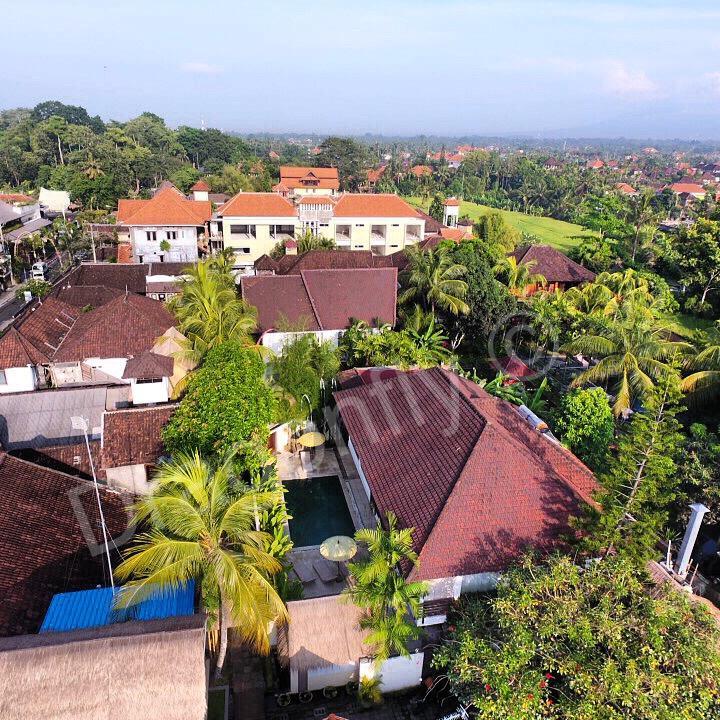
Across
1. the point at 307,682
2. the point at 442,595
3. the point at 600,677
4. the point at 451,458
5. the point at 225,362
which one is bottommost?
the point at 307,682

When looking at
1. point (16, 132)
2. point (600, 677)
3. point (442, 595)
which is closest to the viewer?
point (600, 677)

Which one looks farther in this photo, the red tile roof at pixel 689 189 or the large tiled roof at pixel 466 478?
the red tile roof at pixel 689 189

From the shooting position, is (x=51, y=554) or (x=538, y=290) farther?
(x=538, y=290)

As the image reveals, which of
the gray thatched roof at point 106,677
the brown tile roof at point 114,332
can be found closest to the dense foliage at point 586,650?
the gray thatched roof at point 106,677

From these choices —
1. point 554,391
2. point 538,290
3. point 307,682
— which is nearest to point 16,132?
point 538,290

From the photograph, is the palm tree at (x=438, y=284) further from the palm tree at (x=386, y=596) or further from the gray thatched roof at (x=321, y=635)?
the gray thatched roof at (x=321, y=635)

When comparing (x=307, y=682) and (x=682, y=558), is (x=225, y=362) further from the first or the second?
(x=682, y=558)
